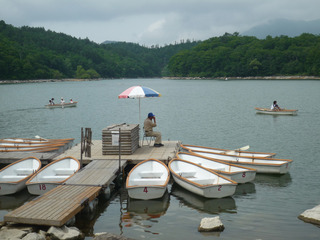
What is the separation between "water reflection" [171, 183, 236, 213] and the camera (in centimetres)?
1260

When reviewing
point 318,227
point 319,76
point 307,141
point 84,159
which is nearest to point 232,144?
point 307,141

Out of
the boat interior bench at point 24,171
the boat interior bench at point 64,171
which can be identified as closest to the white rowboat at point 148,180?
the boat interior bench at point 64,171

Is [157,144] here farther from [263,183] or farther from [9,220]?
[9,220]

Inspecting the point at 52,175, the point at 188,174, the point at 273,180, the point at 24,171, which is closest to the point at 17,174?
the point at 24,171

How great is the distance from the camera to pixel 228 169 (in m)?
15.4

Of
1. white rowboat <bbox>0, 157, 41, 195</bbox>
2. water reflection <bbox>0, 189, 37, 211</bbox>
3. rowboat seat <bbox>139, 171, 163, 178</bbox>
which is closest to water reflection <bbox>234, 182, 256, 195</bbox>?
rowboat seat <bbox>139, 171, 163, 178</bbox>

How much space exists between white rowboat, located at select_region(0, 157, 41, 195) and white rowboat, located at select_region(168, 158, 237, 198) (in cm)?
583

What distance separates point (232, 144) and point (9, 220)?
17.8m

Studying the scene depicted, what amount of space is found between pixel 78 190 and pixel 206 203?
15.3 ft

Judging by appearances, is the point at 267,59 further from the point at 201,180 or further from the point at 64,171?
the point at 64,171

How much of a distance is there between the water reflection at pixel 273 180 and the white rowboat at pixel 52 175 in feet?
26.7

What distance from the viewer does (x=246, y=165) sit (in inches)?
648

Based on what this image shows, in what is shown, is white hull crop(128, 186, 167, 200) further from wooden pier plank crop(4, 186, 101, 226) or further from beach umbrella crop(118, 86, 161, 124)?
beach umbrella crop(118, 86, 161, 124)

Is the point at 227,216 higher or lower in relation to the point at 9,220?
lower
